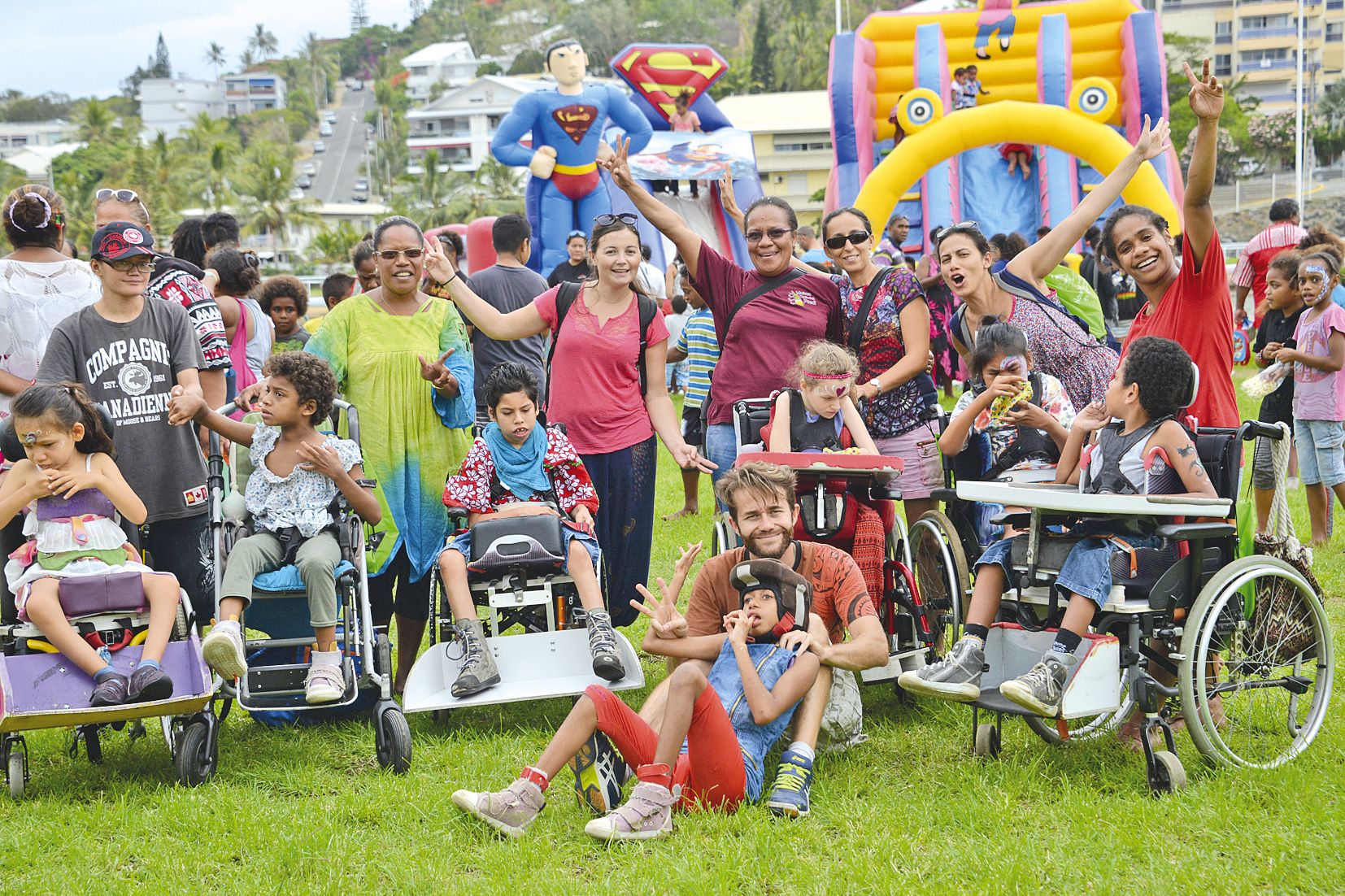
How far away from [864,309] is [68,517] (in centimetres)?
321

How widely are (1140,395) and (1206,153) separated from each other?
0.88 metres

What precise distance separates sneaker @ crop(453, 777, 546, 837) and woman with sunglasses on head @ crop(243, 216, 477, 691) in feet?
4.95

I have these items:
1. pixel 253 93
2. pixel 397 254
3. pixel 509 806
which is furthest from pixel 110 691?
pixel 253 93

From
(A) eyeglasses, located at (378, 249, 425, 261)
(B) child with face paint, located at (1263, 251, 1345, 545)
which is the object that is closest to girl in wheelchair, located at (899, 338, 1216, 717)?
(A) eyeglasses, located at (378, 249, 425, 261)

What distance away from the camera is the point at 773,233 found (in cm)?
541

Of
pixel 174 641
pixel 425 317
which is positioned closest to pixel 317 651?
pixel 174 641

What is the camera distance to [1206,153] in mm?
4438

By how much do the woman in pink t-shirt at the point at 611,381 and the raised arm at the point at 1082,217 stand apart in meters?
1.58

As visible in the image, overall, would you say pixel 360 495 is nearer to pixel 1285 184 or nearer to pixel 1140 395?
pixel 1140 395

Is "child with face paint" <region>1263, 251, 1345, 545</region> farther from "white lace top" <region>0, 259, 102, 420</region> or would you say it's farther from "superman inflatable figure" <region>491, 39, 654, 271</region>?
"superman inflatable figure" <region>491, 39, 654, 271</region>

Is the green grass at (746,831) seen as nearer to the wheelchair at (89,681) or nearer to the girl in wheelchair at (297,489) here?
the wheelchair at (89,681)

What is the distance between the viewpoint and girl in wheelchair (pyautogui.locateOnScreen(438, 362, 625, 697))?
496 centimetres

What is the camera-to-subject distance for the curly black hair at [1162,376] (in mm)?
4289

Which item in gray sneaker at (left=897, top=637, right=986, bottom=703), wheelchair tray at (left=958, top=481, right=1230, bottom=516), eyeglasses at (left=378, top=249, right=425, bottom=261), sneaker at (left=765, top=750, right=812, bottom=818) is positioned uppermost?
eyeglasses at (left=378, top=249, right=425, bottom=261)
